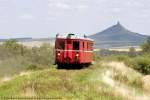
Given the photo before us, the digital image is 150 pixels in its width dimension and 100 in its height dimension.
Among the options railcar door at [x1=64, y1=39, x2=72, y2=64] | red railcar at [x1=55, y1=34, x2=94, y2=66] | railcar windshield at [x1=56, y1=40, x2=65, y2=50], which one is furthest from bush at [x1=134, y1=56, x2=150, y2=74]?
railcar door at [x1=64, y1=39, x2=72, y2=64]

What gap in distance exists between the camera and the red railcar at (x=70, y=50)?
126 feet

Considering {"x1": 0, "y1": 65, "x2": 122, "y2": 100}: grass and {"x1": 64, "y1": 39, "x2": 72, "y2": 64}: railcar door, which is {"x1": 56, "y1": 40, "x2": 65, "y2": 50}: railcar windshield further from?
{"x1": 0, "y1": 65, "x2": 122, "y2": 100}: grass

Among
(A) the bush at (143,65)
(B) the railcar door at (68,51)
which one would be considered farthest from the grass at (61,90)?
(A) the bush at (143,65)

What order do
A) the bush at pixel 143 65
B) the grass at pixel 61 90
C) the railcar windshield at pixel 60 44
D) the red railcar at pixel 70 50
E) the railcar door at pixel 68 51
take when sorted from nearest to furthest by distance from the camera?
the grass at pixel 61 90
the red railcar at pixel 70 50
the railcar door at pixel 68 51
the railcar windshield at pixel 60 44
the bush at pixel 143 65

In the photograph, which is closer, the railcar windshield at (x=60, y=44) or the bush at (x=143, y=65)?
the railcar windshield at (x=60, y=44)

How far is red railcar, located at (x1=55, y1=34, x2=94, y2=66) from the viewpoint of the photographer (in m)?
38.4

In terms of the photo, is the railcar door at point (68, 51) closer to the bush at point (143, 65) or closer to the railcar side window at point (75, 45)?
the railcar side window at point (75, 45)

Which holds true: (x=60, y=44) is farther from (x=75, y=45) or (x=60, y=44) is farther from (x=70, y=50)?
(x=75, y=45)

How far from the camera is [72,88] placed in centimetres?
2455

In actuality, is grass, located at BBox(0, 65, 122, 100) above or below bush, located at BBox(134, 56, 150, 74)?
above

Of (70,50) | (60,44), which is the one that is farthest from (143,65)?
(70,50)

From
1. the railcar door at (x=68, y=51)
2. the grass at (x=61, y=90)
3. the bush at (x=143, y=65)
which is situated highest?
the railcar door at (x=68, y=51)

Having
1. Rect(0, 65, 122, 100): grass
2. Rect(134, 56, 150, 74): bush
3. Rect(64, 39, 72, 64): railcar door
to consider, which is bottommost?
Rect(134, 56, 150, 74): bush

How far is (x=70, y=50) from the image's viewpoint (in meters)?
38.8
